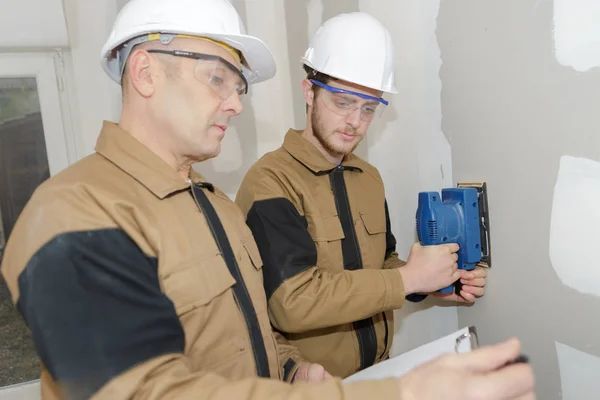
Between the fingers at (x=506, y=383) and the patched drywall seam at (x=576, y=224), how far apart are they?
23.9 inches

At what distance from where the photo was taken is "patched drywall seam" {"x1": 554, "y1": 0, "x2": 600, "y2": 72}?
1.00 m

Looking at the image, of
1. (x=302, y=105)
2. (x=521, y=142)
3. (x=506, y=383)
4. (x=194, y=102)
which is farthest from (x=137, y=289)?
(x=302, y=105)

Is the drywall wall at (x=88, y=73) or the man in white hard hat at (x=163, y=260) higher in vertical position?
the drywall wall at (x=88, y=73)

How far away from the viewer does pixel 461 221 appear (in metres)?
1.37

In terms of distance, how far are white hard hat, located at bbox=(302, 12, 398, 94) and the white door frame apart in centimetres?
159

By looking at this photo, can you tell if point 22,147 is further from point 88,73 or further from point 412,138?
point 412,138

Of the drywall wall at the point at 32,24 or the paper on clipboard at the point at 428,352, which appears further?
the drywall wall at the point at 32,24

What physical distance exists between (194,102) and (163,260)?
0.37 m

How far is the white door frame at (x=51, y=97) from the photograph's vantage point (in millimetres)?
2279

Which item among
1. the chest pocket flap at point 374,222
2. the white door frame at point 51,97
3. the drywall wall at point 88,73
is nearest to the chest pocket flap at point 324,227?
the chest pocket flap at point 374,222

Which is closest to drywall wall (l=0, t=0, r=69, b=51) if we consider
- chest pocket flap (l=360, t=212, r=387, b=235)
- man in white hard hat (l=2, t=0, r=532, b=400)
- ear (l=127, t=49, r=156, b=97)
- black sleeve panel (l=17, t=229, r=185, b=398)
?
man in white hard hat (l=2, t=0, r=532, b=400)

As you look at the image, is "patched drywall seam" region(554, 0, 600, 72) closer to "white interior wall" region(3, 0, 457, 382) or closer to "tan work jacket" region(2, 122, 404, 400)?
"white interior wall" region(3, 0, 457, 382)

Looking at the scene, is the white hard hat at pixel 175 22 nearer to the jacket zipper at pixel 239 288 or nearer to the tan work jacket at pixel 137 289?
the tan work jacket at pixel 137 289

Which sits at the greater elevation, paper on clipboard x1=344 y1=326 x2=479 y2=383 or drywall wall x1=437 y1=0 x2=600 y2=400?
drywall wall x1=437 y1=0 x2=600 y2=400
